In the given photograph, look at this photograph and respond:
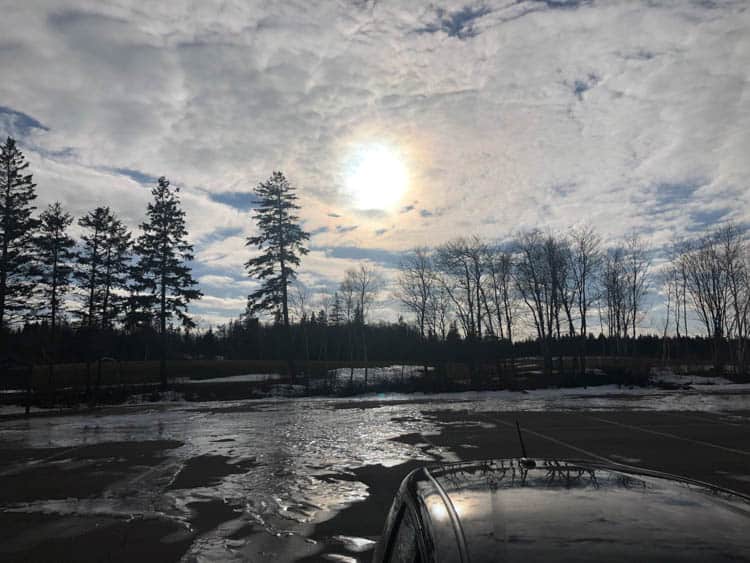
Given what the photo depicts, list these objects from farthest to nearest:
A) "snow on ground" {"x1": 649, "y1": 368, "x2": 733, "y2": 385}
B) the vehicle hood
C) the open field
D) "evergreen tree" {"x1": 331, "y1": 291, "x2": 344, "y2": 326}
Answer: "evergreen tree" {"x1": 331, "y1": 291, "x2": 344, "y2": 326}
"snow on ground" {"x1": 649, "y1": 368, "x2": 733, "y2": 385}
the open field
the vehicle hood

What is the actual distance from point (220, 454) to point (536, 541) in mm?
10488

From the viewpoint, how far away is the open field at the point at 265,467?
588 cm

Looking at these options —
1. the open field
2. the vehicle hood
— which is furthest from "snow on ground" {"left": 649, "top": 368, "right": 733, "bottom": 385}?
the vehicle hood

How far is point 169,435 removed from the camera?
15.0m

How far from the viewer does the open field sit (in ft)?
19.3

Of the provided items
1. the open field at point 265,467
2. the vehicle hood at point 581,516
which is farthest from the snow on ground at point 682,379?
the vehicle hood at point 581,516

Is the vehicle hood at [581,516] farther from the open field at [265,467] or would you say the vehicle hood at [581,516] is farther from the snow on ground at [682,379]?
the snow on ground at [682,379]

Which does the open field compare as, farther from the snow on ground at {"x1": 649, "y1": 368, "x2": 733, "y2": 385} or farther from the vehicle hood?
the snow on ground at {"x1": 649, "y1": 368, "x2": 733, "y2": 385}

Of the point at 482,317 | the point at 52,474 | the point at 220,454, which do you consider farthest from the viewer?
the point at 482,317

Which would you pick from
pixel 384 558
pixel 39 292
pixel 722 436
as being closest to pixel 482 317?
pixel 39 292

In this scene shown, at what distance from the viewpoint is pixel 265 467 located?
9781mm

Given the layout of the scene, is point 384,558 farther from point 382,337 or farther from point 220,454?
point 382,337

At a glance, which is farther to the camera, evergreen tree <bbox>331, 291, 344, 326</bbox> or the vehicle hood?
evergreen tree <bbox>331, 291, 344, 326</bbox>

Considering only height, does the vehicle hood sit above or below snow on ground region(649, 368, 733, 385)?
above
